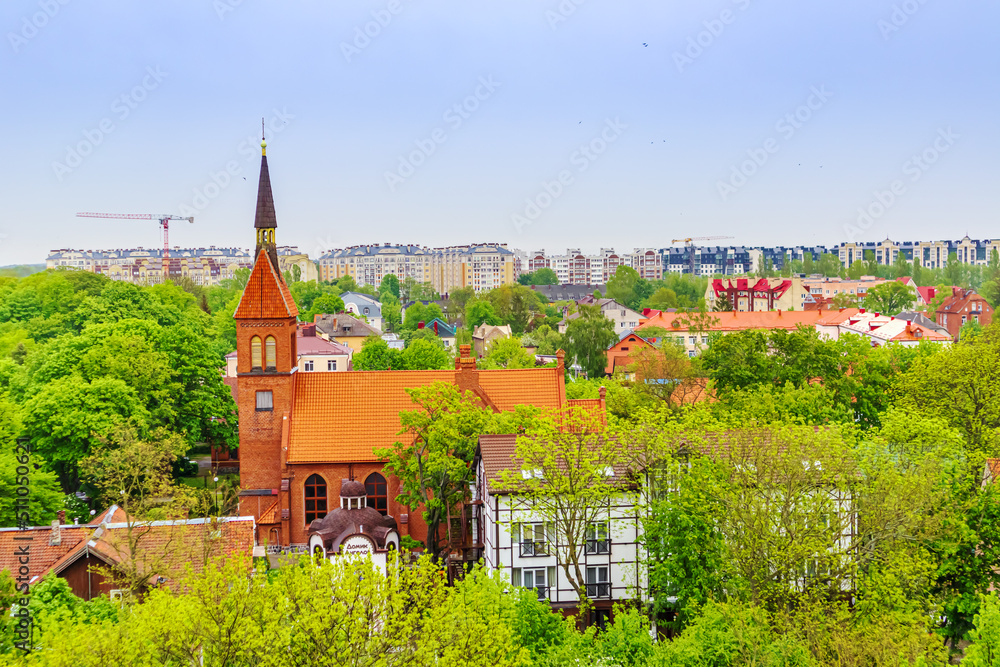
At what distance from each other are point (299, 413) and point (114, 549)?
1318cm

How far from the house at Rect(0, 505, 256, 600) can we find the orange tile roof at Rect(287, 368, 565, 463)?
9914 millimetres

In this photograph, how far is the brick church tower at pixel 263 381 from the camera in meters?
47.9

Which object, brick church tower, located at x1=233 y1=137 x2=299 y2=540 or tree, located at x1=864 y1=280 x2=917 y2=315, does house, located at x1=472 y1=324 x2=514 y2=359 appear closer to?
tree, located at x1=864 y1=280 x2=917 y2=315

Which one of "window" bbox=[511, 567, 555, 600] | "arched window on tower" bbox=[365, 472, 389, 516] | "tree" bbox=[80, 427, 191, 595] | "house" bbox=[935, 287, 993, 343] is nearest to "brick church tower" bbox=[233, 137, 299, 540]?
"tree" bbox=[80, 427, 191, 595]

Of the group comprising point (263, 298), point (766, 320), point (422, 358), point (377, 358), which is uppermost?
point (263, 298)

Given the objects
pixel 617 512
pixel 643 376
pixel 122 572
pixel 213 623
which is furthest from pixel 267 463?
pixel 643 376

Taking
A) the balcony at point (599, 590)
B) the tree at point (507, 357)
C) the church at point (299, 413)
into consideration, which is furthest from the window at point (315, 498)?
the tree at point (507, 357)

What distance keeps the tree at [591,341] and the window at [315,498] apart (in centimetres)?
5410

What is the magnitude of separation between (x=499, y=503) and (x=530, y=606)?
818cm

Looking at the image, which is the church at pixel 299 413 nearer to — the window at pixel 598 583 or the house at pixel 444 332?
the window at pixel 598 583

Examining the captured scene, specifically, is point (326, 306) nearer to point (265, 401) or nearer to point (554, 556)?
point (265, 401)

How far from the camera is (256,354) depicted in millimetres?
48219

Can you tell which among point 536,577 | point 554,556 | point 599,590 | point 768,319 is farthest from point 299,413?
point 768,319

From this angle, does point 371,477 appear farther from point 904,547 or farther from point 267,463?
point 904,547
